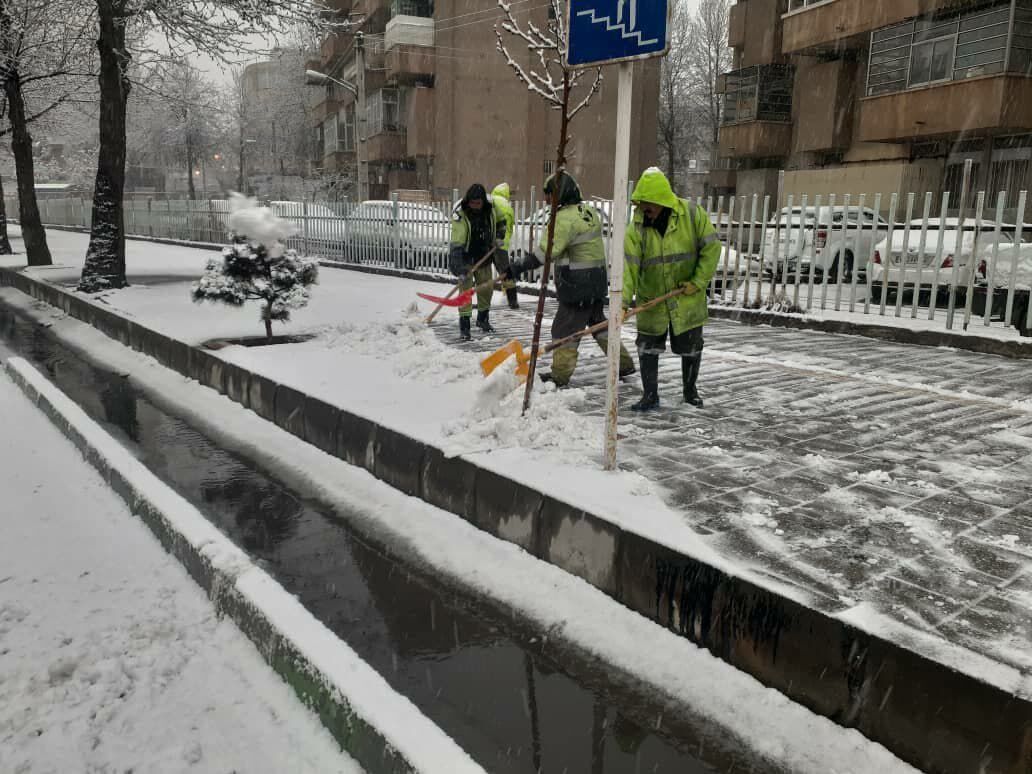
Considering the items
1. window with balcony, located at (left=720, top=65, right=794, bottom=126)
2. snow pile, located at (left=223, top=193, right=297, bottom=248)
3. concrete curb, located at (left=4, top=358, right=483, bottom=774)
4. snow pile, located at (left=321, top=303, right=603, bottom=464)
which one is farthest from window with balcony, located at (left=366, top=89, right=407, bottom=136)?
concrete curb, located at (left=4, top=358, right=483, bottom=774)

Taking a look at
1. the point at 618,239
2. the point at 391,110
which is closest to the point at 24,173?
the point at 391,110

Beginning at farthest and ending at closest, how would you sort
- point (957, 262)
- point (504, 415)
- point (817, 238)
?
point (817, 238) < point (957, 262) < point (504, 415)

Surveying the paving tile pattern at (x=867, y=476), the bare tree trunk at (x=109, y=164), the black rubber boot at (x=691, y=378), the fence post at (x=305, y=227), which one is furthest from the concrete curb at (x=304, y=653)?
the fence post at (x=305, y=227)

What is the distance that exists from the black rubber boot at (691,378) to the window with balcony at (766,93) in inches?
1023

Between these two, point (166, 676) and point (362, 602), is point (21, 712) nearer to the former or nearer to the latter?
point (166, 676)

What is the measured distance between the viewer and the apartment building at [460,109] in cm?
3180

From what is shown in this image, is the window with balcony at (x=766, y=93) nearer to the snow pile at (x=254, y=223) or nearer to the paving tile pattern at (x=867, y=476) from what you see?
the paving tile pattern at (x=867, y=476)

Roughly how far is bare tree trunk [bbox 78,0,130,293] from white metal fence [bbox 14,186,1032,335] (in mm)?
5417

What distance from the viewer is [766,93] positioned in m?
29.3

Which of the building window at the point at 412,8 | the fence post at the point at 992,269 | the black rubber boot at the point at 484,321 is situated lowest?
the black rubber boot at the point at 484,321

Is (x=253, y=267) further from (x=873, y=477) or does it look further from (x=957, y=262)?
(x=957, y=262)

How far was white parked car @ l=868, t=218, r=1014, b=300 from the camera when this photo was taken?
8.47 meters

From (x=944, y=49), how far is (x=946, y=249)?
15066 millimetres

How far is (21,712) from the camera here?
2.73 meters
